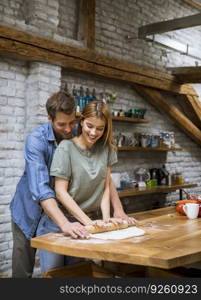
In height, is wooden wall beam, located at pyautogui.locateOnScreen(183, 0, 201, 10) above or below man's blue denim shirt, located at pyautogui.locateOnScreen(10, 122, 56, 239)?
above

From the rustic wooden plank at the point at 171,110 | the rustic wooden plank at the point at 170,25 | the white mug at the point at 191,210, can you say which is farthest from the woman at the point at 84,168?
the rustic wooden plank at the point at 171,110

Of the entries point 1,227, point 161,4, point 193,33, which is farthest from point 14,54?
point 193,33

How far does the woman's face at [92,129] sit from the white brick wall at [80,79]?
224 centimetres

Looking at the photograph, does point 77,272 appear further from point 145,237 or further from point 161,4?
point 161,4

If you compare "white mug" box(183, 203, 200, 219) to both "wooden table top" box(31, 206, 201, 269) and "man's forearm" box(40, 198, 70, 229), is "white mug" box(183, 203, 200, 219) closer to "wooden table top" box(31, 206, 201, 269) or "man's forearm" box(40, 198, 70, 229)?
"wooden table top" box(31, 206, 201, 269)

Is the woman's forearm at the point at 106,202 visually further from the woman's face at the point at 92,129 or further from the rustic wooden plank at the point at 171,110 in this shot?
the rustic wooden plank at the point at 171,110

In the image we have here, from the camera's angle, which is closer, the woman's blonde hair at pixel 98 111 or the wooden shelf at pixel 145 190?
the woman's blonde hair at pixel 98 111

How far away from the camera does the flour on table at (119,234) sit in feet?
6.50

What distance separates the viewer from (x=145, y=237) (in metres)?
2.02

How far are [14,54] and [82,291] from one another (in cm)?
315

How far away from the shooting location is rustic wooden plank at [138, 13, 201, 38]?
5492 mm

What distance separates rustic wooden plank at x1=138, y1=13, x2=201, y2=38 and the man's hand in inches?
171

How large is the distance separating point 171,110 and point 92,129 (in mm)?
4741

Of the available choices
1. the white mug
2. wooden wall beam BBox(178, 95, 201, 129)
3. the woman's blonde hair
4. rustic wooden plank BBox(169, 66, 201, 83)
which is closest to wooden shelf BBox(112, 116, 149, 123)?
rustic wooden plank BBox(169, 66, 201, 83)
